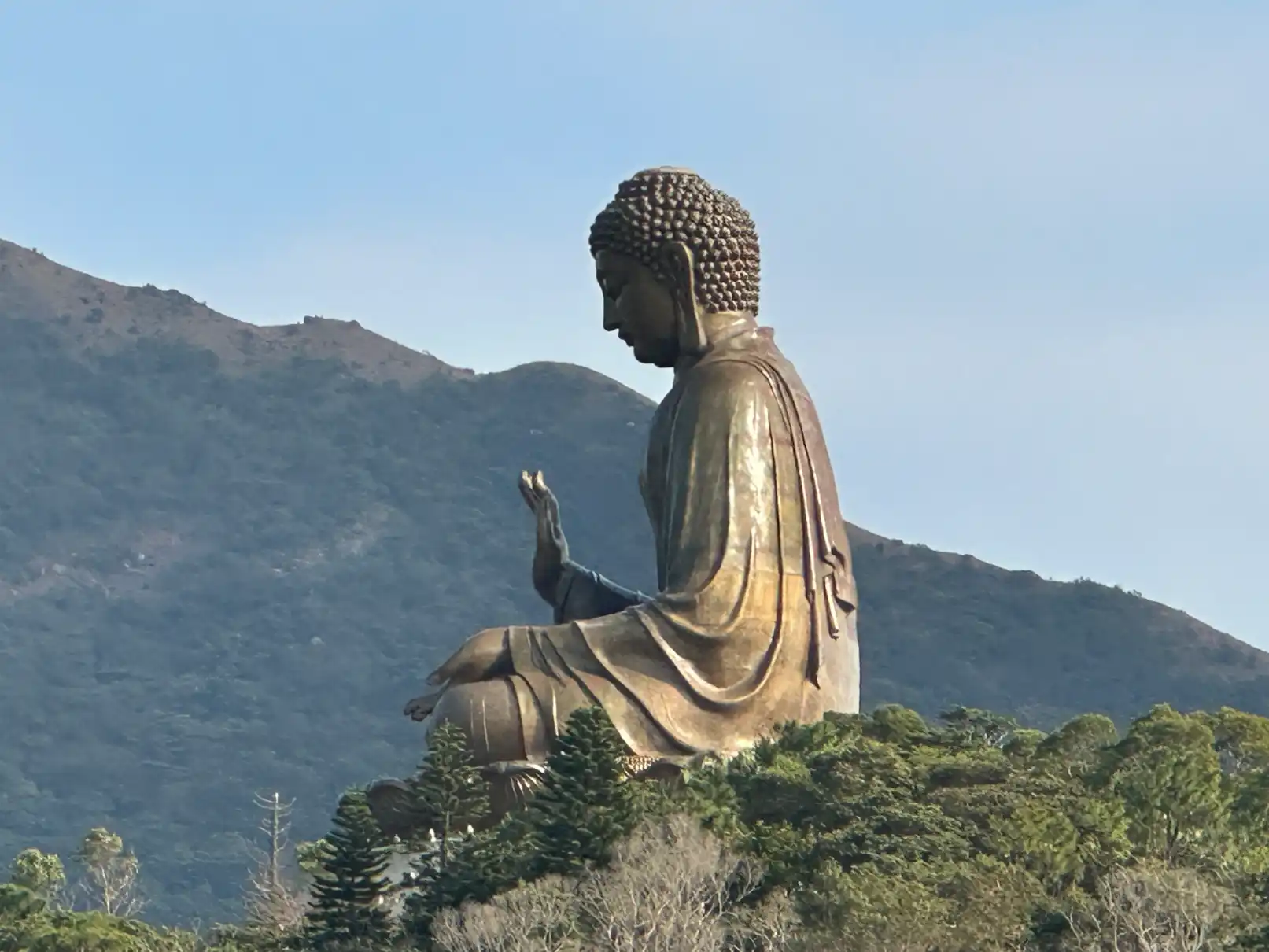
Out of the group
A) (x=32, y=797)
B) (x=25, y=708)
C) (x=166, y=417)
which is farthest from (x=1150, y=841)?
(x=166, y=417)

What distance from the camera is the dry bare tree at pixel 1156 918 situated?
17500 mm

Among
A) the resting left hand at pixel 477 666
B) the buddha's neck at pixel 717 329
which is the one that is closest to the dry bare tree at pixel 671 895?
the resting left hand at pixel 477 666

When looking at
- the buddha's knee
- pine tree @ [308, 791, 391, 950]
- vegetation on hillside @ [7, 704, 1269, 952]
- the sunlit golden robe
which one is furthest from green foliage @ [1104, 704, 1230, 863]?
pine tree @ [308, 791, 391, 950]

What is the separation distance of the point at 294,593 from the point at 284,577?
1220mm

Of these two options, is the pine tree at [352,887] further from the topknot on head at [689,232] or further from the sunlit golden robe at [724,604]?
the topknot on head at [689,232]

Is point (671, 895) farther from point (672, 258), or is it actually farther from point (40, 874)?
point (40, 874)

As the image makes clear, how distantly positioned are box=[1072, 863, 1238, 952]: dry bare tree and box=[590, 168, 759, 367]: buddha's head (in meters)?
4.68

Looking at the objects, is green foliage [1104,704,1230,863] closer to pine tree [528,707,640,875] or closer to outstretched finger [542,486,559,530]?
pine tree [528,707,640,875]

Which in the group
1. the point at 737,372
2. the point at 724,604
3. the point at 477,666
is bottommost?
the point at 477,666

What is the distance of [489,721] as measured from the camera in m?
20.6

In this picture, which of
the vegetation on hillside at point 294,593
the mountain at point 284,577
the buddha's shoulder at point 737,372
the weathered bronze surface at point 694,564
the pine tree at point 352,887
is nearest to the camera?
the pine tree at point 352,887

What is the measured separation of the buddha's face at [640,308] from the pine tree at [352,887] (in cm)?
296

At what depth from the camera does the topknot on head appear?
70.5 ft

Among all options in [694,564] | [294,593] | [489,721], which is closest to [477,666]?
[489,721]
